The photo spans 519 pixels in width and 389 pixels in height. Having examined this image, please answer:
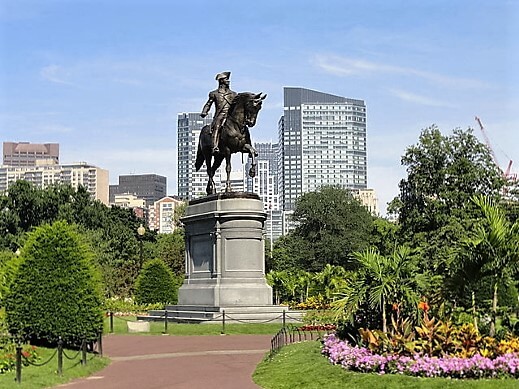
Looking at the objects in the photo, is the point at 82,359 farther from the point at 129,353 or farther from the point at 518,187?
the point at 518,187

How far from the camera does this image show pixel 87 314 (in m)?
22.5

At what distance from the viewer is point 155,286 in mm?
48188

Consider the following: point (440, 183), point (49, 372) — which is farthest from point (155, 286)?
point (49, 372)

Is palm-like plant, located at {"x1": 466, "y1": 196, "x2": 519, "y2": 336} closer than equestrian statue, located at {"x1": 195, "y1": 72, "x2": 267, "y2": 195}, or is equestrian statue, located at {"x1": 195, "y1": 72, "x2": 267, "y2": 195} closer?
palm-like plant, located at {"x1": 466, "y1": 196, "x2": 519, "y2": 336}

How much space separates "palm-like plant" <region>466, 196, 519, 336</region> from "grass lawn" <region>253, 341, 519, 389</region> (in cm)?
316

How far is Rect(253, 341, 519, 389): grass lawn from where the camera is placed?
49.8 feet

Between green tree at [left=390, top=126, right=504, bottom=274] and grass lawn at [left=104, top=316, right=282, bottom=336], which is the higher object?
green tree at [left=390, top=126, right=504, bottom=274]

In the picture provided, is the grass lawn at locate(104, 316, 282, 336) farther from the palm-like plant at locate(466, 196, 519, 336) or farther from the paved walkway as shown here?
the palm-like plant at locate(466, 196, 519, 336)

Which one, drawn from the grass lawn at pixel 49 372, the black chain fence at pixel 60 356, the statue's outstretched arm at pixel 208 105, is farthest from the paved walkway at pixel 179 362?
the statue's outstretched arm at pixel 208 105

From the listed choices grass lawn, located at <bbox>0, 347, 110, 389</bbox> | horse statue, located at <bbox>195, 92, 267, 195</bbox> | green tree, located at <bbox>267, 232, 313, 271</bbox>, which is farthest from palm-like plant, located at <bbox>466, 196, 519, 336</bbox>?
green tree, located at <bbox>267, 232, 313, 271</bbox>

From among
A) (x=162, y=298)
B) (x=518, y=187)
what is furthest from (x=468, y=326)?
(x=518, y=187)

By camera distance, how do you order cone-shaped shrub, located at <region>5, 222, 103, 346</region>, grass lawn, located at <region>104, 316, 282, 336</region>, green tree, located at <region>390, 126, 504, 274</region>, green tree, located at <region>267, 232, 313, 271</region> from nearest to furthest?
cone-shaped shrub, located at <region>5, 222, 103, 346</region> < grass lawn, located at <region>104, 316, 282, 336</region> < green tree, located at <region>390, 126, 504, 274</region> < green tree, located at <region>267, 232, 313, 271</region>

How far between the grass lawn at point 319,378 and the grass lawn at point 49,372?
13.5 feet

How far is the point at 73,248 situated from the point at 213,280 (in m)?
14.1
